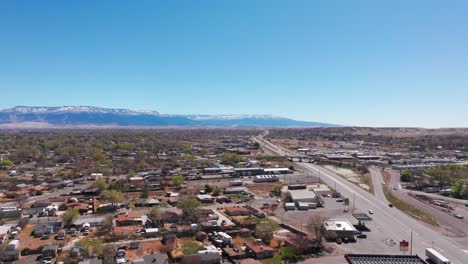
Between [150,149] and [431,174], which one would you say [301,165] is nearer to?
[431,174]

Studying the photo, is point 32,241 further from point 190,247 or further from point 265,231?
point 265,231

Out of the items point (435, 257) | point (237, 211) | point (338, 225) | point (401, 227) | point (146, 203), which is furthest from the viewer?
point (146, 203)

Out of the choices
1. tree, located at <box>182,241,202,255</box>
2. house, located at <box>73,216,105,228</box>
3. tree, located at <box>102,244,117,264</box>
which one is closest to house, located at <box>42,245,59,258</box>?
tree, located at <box>102,244,117,264</box>

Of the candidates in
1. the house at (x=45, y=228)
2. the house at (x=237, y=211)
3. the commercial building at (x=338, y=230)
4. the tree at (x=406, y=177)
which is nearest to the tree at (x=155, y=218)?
the house at (x=237, y=211)

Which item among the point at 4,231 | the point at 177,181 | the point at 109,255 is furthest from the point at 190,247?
the point at 177,181

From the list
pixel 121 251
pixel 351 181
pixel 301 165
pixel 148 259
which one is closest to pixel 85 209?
pixel 121 251

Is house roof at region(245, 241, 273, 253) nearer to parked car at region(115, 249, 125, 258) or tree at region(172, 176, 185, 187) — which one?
parked car at region(115, 249, 125, 258)
